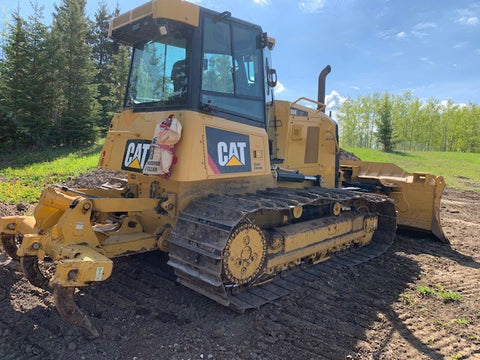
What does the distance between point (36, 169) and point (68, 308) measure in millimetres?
11915

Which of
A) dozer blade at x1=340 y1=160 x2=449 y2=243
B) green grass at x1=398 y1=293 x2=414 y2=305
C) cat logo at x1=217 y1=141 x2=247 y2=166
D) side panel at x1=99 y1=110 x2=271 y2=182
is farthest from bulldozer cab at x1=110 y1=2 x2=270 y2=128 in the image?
dozer blade at x1=340 y1=160 x2=449 y2=243

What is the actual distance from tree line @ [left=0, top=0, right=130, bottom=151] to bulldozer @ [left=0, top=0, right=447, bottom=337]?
1536cm

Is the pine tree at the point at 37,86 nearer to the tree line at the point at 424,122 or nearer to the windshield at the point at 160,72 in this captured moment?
the windshield at the point at 160,72

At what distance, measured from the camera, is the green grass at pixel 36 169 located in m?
9.68

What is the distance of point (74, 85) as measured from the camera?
19547 mm

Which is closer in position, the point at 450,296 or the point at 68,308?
the point at 68,308

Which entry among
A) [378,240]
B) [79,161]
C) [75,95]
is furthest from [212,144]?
[75,95]

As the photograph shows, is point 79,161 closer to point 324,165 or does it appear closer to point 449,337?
point 324,165

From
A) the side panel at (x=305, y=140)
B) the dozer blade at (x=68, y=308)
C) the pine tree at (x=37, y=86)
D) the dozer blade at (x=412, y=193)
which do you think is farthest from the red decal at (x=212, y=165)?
the pine tree at (x=37, y=86)

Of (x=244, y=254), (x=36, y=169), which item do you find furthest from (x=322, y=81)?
(x=36, y=169)

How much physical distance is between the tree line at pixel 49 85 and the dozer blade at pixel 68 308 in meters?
17.0

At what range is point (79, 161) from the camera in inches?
590

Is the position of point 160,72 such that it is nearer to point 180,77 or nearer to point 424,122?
point 180,77

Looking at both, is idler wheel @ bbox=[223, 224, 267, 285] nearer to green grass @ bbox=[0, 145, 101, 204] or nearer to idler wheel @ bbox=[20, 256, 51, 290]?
idler wheel @ bbox=[20, 256, 51, 290]
